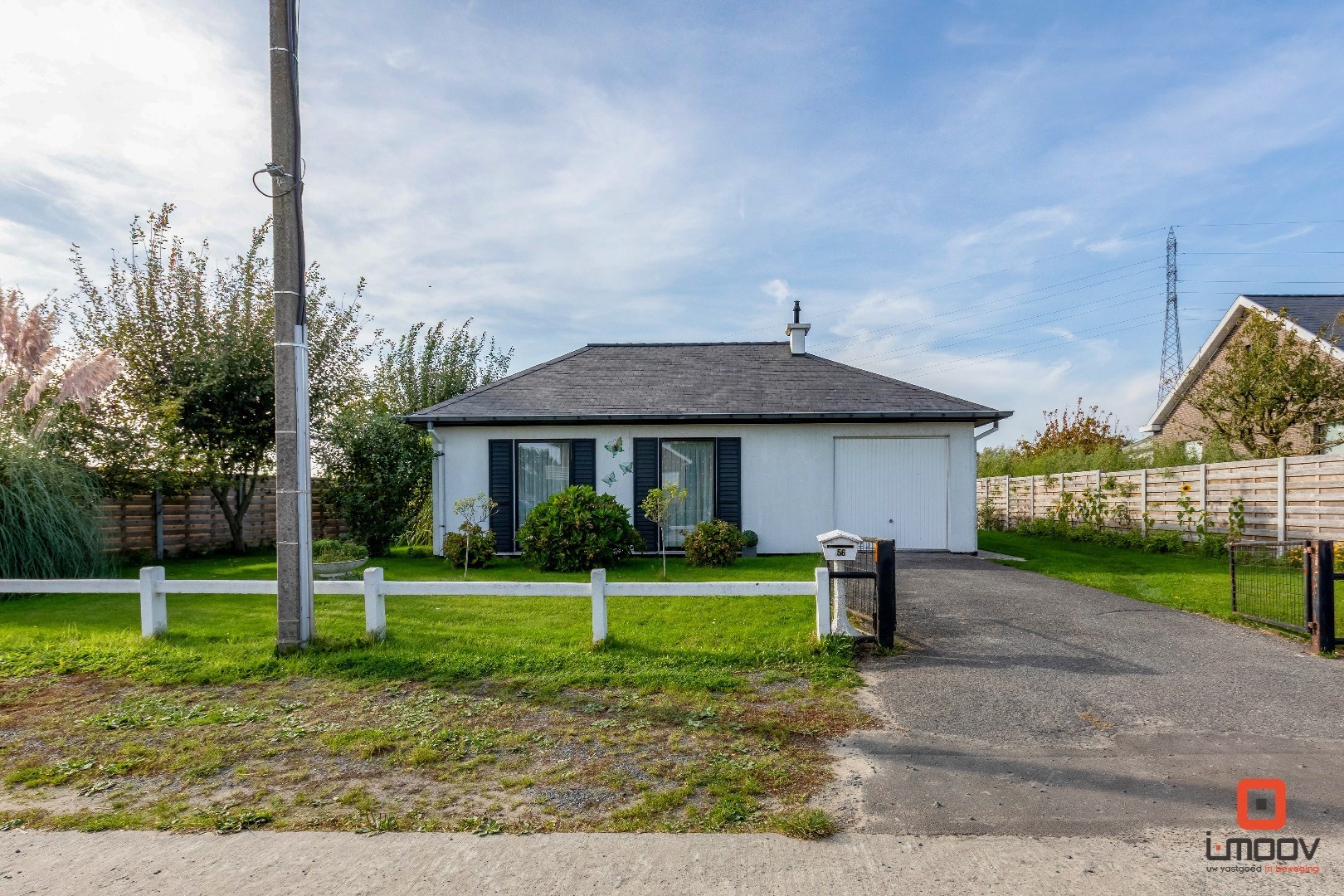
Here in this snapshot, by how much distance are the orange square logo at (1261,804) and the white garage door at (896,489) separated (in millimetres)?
9065

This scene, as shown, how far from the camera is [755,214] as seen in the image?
505 inches

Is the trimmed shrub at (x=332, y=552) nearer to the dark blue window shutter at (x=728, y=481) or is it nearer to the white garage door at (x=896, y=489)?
the dark blue window shutter at (x=728, y=481)

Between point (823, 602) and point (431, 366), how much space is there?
1985 cm

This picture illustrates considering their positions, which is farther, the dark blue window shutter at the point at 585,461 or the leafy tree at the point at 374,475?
the leafy tree at the point at 374,475

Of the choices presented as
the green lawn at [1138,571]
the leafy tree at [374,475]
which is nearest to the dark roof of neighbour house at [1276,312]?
the green lawn at [1138,571]

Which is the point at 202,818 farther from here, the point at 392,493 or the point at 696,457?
the point at 392,493

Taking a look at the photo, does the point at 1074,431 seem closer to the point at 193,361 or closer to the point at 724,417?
the point at 724,417

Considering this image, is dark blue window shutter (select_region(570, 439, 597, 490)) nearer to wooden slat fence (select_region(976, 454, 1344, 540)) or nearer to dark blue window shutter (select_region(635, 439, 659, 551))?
dark blue window shutter (select_region(635, 439, 659, 551))

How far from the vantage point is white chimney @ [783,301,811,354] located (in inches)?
596

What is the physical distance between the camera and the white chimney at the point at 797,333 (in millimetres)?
15133

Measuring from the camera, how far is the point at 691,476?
1257cm

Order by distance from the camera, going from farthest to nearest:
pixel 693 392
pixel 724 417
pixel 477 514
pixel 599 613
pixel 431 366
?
pixel 431 366 < pixel 693 392 < pixel 477 514 < pixel 724 417 < pixel 599 613

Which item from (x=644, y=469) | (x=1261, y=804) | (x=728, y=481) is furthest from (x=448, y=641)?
(x=728, y=481)

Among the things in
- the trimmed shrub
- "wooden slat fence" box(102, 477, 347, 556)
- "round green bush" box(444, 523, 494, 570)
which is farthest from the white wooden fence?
"wooden slat fence" box(102, 477, 347, 556)
